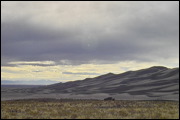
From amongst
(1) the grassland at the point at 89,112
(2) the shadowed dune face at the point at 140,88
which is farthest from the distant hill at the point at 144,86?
(1) the grassland at the point at 89,112

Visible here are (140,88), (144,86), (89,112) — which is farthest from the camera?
(144,86)

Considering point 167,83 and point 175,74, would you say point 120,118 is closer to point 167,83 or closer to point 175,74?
point 167,83

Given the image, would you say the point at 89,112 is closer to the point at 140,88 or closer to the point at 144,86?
the point at 140,88

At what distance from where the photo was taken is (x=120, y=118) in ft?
78.5

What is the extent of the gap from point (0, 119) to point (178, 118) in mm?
13456

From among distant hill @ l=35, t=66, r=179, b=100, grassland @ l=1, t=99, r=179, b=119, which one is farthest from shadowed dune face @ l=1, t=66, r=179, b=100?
grassland @ l=1, t=99, r=179, b=119

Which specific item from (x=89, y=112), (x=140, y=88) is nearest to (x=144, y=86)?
(x=140, y=88)

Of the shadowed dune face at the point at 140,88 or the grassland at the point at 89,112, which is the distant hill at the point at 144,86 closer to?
the shadowed dune face at the point at 140,88

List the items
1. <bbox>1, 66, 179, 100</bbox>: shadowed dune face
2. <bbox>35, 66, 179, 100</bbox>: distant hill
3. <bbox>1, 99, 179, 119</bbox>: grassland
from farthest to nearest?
<bbox>35, 66, 179, 100</bbox>: distant hill
<bbox>1, 66, 179, 100</bbox>: shadowed dune face
<bbox>1, 99, 179, 119</bbox>: grassland

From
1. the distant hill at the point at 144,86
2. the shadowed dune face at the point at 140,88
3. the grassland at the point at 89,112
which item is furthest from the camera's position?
the distant hill at the point at 144,86

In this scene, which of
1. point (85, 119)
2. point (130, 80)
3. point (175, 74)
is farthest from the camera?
point (130, 80)

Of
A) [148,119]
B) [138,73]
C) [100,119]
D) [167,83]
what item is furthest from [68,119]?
[138,73]

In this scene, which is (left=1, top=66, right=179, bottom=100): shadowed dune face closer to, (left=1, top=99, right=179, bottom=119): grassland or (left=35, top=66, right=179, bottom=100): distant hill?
(left=35, top=66, right=179, bottom=100): distant hill

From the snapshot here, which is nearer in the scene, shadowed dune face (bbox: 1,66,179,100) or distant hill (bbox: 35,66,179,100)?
shadowed dune face (bbox: 1,66,179,100)
